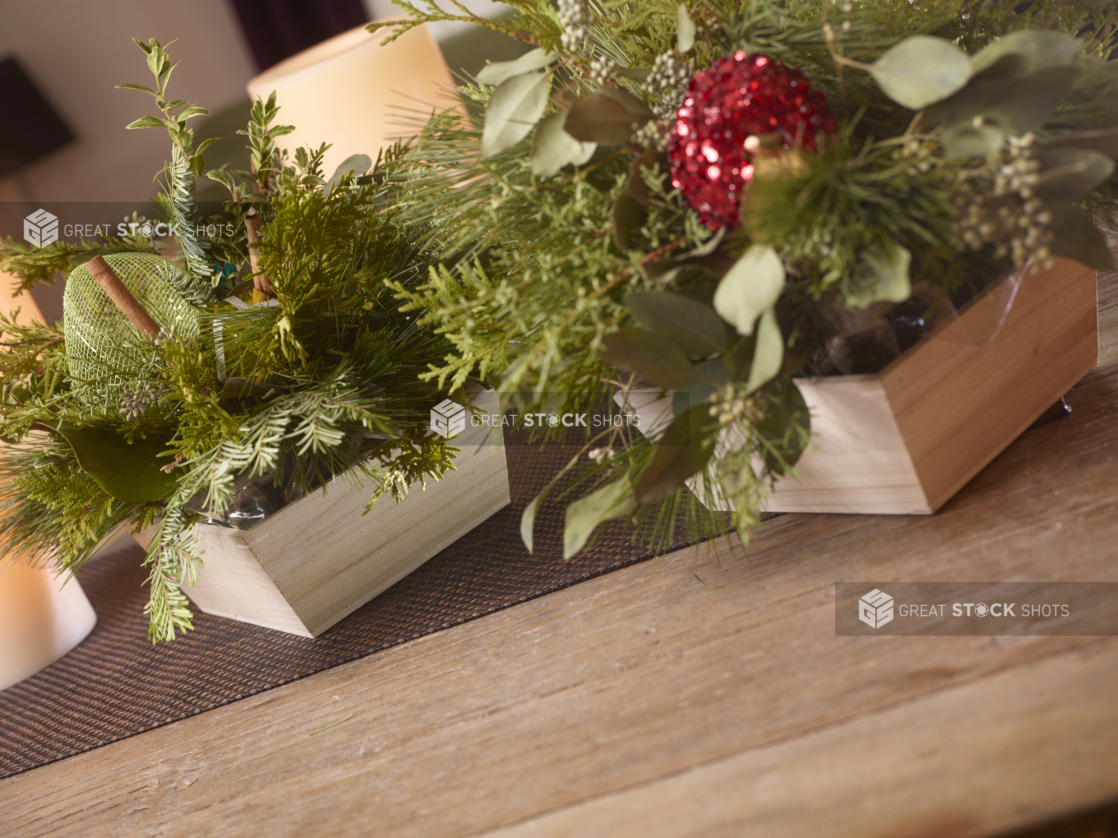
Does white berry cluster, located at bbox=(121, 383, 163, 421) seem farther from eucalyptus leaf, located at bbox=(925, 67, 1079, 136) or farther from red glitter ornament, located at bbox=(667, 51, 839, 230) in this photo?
eucalyptus leaf, located at bbox=(925, 67, 1079, 136)

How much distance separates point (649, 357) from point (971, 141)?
0.49ft

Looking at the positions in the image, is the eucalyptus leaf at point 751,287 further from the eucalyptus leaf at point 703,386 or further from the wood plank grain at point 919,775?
the wood plank grain at point 919,775

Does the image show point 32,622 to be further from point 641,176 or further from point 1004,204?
point 1004,204

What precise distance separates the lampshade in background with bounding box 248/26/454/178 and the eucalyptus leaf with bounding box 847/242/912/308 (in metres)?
0.74


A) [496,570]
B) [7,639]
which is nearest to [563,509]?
[496,570]

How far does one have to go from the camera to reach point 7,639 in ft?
2.19

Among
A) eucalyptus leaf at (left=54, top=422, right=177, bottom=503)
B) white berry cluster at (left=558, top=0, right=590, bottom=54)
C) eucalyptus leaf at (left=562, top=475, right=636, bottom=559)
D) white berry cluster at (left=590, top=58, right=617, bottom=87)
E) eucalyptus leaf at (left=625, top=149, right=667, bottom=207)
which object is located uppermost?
white berry cluster at (left=558, top=0, right=590, bottom=54)

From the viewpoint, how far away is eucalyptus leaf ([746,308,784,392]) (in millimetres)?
334

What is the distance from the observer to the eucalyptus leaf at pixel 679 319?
0.35 m

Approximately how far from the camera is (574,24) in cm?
41

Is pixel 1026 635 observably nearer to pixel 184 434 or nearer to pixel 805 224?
pixel 805 224

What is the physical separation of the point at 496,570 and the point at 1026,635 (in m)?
0.30
